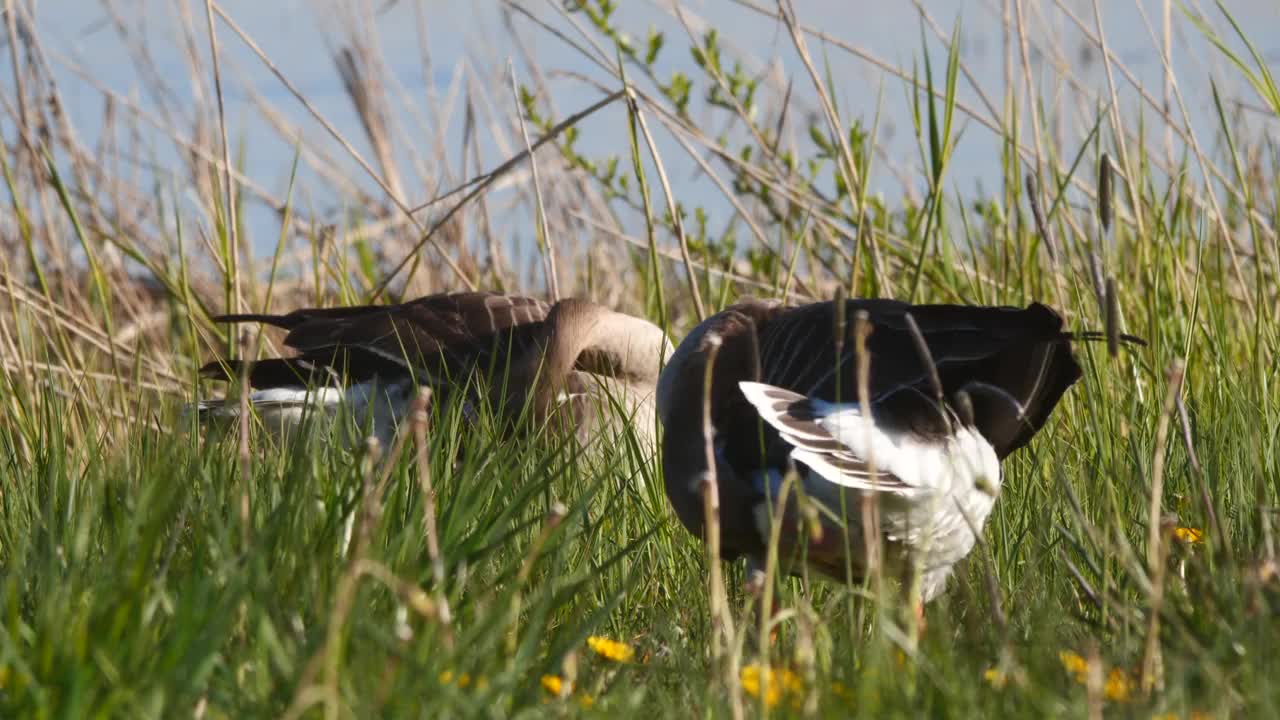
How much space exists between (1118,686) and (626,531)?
151 centimetres

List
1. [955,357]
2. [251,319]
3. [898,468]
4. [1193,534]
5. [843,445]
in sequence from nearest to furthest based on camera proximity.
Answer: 1. [843,445]
2. [898,468]
3. [955,357]
4. [1193,534]
5. [251,319]

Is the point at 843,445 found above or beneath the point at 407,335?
beneath

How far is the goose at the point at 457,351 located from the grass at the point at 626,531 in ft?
1.12

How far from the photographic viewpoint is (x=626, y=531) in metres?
2.92

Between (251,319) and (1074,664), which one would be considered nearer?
(1074,664)

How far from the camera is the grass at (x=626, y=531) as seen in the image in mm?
1364

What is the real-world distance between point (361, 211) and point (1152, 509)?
15.7 ft

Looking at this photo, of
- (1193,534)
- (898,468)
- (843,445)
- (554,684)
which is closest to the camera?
(554,684)

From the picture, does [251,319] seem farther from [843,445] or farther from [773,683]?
[773,683]

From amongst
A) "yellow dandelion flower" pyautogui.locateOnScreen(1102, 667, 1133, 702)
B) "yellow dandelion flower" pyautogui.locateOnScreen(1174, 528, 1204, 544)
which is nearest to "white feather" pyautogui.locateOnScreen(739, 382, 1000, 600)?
"yellow dandelion flower" pyautogui.locateOnScreen(1174, 528, 1204, 544)

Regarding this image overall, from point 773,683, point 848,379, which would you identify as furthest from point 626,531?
Answer: point 773,683

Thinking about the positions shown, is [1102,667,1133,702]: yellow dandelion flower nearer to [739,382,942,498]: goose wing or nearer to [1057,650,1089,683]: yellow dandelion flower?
[1057,650,1089,683]: yellow dandelion flower

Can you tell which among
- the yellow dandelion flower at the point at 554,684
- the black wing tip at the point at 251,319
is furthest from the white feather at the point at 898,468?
the black wing tip at the point at 251,319

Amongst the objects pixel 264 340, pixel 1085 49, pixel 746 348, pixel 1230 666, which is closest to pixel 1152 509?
pixel 1230 666
